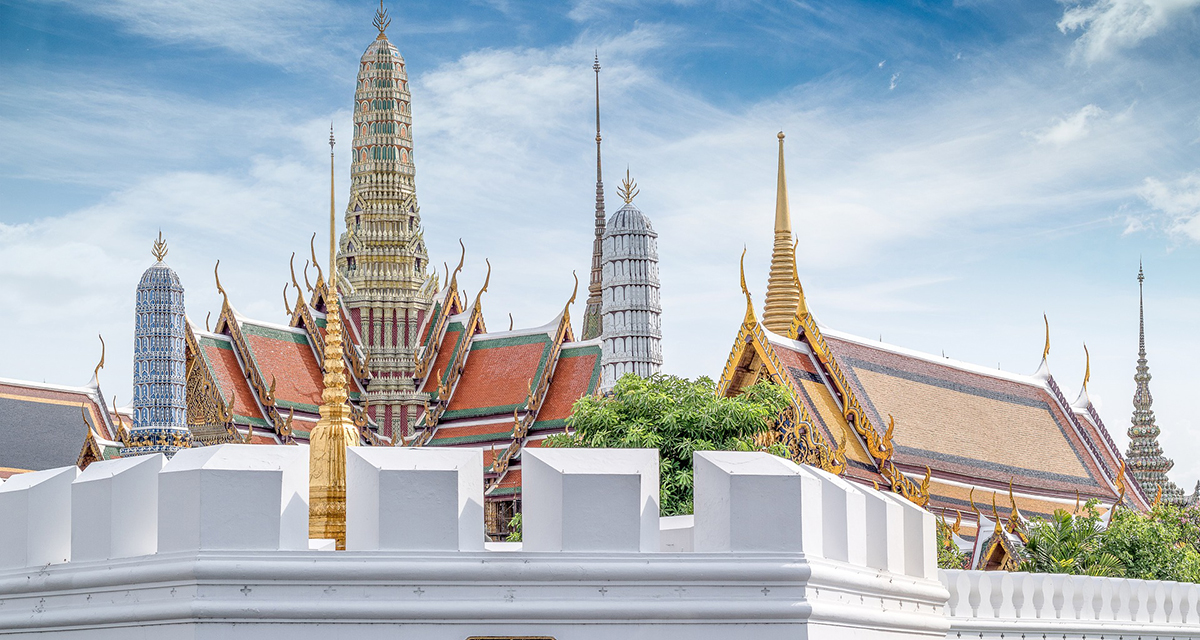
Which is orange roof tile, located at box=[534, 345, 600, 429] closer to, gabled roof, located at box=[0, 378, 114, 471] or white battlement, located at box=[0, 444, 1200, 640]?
gabled roof, located at box=[0, 378, 114, 471]

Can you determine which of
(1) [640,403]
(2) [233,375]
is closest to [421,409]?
(2) [233,375]

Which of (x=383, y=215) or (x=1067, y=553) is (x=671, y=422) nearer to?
(x=1067, y=553)

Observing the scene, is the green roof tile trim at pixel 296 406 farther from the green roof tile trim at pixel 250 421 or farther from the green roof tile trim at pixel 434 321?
the green roof tile trim at pixel 434 321

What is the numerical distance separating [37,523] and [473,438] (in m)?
33.4

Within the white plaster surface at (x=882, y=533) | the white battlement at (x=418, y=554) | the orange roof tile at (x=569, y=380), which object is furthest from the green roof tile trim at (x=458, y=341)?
the white battlement at (x=418, y=554)

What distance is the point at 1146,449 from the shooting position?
49375 mm

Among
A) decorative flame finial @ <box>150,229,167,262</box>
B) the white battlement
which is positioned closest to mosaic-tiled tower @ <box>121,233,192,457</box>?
decorative flame finial @ <box>150,229,167,262</box>

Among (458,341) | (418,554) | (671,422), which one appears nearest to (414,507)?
(418,554)

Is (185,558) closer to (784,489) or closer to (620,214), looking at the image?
(784,489)

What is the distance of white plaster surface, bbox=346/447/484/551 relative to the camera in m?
7.39

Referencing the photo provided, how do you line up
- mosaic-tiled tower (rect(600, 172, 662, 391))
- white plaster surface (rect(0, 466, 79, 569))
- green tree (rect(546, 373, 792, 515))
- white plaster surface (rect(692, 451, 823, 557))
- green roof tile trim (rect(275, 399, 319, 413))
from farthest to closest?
green roof tile trim (rect(275, 399, 319, 413)) → mosaic-tiled tower (rect(600, 172, 662, 391)) → green tree (rect(546, 373, 792, 515)) → white plaster surface (rect(0, 466, 79, 569)) → white plaster surface (rect(692, 451, 823, 557))

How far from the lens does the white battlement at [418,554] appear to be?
7262 millimetres

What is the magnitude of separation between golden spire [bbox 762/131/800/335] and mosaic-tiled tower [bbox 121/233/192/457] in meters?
10.6

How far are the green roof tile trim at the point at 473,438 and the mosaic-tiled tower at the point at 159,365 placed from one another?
33.7 ft
